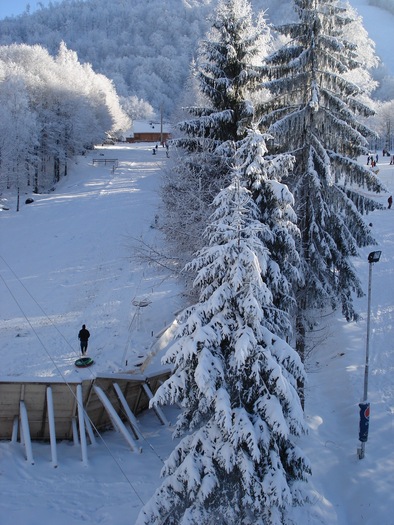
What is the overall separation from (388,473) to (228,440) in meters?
6.06

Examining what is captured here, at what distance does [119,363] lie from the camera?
16.2 meters

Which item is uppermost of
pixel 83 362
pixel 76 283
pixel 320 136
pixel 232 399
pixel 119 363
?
pixel 320 136

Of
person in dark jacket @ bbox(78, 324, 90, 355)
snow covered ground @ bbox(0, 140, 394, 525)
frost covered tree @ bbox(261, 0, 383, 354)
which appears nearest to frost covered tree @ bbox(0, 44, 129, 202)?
snow covered ground @ bbox(0, 140, 394, 525)

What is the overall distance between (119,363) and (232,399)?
9.29 meters

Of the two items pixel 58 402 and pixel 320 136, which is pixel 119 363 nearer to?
pixel 58 402

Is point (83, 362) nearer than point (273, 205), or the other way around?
point (273, 205)

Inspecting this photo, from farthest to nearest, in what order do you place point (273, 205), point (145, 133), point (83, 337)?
point (145, 133), point (83, 337), point (273, 205)

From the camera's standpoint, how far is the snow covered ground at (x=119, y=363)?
10.2m

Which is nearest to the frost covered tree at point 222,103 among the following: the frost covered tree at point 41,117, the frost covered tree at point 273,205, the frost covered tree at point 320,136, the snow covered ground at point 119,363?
the frost covered tree at point 320,136

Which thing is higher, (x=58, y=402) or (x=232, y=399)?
(x=232, y=399)

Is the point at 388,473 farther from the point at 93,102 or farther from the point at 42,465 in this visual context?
the point at 93,102

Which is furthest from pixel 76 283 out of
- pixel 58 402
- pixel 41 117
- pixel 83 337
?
pixel 41 117

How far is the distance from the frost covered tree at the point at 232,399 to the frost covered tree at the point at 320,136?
5522mm

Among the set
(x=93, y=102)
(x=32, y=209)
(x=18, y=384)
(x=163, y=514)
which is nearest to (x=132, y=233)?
(x=32, y=209)
